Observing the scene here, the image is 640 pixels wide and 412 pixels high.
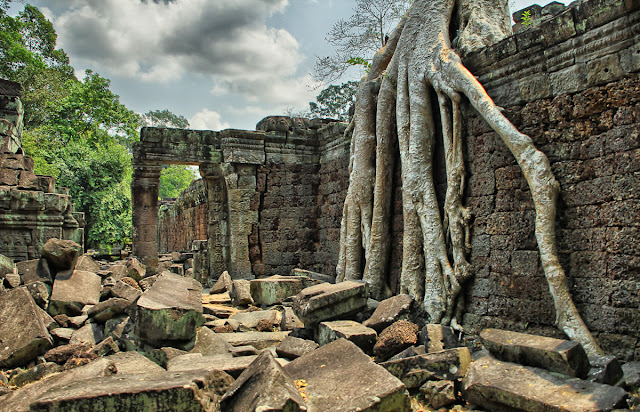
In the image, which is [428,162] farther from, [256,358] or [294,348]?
[256,358]

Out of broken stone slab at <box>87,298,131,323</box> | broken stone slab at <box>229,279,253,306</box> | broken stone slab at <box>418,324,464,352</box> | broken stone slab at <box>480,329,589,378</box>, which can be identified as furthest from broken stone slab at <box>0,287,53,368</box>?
broken stone slab at <box>480,329,589,378</box>

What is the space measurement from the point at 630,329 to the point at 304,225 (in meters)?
5.75

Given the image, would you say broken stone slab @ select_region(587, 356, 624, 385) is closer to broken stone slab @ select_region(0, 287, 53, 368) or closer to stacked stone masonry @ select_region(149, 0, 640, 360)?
stacked stone masonry @ select_region(149, 0, 640, 360)

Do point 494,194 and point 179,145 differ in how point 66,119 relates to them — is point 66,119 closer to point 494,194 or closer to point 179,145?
point 179,145

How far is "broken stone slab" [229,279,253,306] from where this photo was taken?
20.5 feet

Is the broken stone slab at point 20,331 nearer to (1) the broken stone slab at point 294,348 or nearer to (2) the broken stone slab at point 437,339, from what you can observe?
(1) the broken stone slab at point 294,348

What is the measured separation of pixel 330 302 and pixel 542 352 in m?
2.00

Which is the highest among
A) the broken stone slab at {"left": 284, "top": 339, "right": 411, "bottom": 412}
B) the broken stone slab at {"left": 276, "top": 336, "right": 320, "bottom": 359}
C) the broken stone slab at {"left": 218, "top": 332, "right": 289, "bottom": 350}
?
the broken stone slab at {"left": 284, "top": 339, "right": 411, "bottom": 412}

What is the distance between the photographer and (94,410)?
2.34m

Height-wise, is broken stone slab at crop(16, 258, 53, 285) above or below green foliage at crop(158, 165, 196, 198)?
below

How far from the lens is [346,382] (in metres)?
2.71

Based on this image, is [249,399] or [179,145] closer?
[249,399]

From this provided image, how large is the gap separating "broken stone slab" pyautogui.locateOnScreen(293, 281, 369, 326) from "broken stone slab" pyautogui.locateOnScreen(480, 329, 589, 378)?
1535 millimetres

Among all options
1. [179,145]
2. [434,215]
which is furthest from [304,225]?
[434,215]
